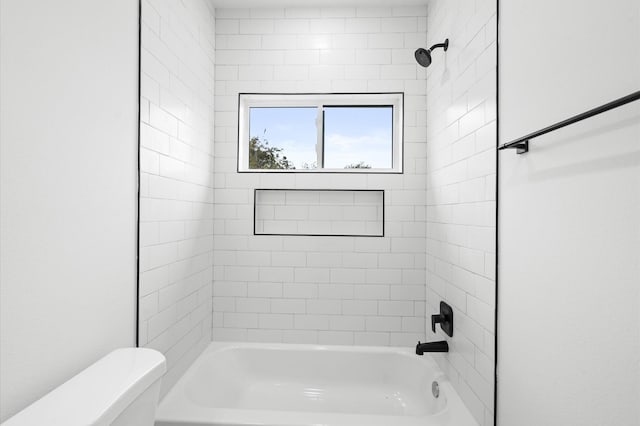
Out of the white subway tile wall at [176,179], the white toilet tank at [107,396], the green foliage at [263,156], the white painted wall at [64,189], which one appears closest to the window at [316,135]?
the green foliage at [263,156]

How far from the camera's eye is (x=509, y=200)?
4.17ft

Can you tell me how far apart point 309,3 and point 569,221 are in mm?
2179

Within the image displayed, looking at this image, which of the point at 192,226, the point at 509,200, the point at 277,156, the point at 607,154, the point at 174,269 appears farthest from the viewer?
→ the point at 277,156

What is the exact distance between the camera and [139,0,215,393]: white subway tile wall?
1.55 meters

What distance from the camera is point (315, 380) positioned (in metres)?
2.32

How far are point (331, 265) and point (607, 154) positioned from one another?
5.90 ft

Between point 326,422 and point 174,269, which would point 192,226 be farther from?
point 326,422

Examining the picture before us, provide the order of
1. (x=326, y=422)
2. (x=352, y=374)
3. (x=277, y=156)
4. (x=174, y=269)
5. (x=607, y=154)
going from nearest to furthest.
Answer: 1. (x=607, y=154)
2. (x=326, y=422)
3. (x=174, y=269)
4. (x=352, y=374)
5. (x=277, y=156)

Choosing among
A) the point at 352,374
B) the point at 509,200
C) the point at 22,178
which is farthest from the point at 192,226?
the point at 509,200

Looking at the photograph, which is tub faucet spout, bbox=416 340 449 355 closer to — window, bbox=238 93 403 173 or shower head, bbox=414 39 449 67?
window, bbox=238 93 403 173

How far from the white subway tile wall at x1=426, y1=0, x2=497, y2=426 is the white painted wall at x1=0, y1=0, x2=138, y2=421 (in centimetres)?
147

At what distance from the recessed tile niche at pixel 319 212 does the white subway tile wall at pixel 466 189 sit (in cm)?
43

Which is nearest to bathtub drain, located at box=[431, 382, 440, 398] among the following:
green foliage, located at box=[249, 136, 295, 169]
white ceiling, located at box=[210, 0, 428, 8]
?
green foliage, located at box=[249, 136, 295, 169]

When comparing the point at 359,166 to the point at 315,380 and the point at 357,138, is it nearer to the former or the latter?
the point at 357,138
